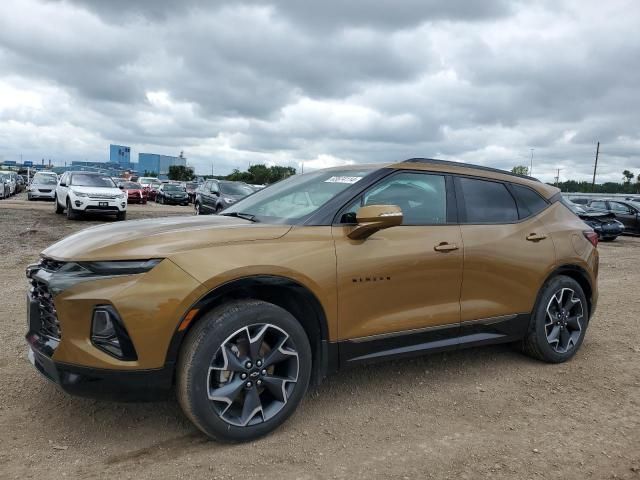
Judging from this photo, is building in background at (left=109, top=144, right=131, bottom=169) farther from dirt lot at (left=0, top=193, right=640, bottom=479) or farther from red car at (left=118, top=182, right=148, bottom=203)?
dirt lot at (left=0, top=193, right=640, bottom=479)

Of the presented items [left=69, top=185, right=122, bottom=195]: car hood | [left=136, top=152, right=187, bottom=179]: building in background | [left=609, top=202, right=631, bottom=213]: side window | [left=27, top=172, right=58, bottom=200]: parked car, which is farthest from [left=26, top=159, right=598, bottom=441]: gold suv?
[left=136, top=152, right=187, bottom=179]: building in background

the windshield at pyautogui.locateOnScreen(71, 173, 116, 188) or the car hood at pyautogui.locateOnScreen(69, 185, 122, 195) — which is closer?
the car hood at pyautogui.locateOnScreen(69, 185, 122, 195)

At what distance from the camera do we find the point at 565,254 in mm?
4418

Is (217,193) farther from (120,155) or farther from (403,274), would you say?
(120,155)

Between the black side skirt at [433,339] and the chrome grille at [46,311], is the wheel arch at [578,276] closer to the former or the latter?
the black side skirt at [433,339]

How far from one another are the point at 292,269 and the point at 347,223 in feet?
1.76

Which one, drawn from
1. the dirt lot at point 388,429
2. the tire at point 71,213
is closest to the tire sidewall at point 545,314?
the dirt lot at point 388,429

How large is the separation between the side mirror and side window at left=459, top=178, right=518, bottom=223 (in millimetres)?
997

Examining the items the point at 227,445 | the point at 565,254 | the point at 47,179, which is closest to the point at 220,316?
the point at 227,445

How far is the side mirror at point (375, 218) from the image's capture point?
3.13 m

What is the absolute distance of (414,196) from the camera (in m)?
3.76

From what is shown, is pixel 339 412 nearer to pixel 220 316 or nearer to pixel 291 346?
pixel 291 346

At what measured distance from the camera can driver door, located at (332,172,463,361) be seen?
324 centimetres

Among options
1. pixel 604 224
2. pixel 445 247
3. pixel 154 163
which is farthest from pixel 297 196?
pixel 154 163
